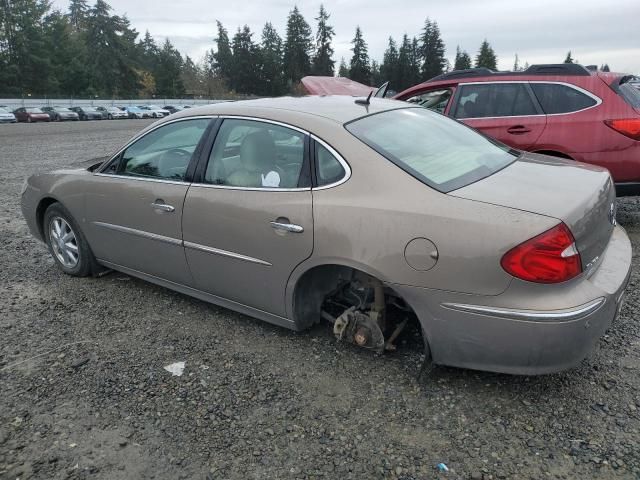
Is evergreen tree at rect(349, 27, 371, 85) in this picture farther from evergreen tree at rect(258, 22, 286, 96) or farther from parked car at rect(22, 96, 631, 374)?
parked car at rect(22, 96, 631, 374)

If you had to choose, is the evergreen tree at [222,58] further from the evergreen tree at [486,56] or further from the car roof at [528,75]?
the car roof at [528,75]

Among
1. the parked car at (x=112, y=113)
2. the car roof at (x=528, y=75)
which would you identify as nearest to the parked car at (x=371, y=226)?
the car roof at (x=528, y=75)

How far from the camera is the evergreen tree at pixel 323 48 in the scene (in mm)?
96812

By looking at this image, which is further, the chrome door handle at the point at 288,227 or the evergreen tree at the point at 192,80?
the evergreen tree at the point at 192,80

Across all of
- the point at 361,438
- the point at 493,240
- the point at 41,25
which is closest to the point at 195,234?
the point at 361,438

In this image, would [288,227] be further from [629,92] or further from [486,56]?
[486,56]

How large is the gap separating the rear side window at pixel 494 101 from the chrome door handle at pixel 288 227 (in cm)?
371

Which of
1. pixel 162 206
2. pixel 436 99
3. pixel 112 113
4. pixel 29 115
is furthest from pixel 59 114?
pixel 162 206

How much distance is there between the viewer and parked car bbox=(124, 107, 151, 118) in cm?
5062

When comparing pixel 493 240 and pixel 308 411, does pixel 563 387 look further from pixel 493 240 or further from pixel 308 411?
pixel 308 411

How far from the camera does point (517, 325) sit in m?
2.33

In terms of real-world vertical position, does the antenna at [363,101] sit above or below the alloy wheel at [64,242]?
above

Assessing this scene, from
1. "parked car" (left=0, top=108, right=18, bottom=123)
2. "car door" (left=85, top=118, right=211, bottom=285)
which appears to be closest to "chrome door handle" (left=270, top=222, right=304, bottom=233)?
"car door" (left=85, top=118, right=211, bottom=285)

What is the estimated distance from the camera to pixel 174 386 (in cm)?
288
